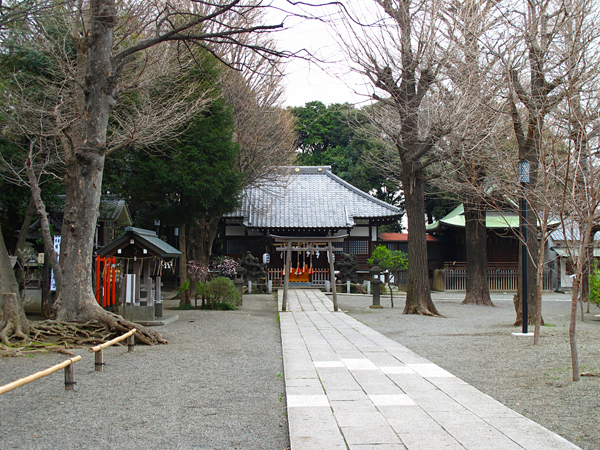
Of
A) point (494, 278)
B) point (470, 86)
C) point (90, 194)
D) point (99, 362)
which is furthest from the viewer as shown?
point (494, 278)

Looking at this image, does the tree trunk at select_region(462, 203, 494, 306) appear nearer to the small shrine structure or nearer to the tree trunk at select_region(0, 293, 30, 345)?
the small shrine structure

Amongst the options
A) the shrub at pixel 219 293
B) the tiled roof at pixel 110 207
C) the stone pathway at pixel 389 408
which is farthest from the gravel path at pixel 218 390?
the tiled roof at pixel 110 207

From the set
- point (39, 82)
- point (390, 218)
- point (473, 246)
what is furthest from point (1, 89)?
point (390, 218)

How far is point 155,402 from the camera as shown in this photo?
476 centimetres

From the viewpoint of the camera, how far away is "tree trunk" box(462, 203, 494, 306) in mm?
17078

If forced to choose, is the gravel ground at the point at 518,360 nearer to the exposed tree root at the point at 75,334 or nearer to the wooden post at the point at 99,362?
the wooden post at the point at 99,362

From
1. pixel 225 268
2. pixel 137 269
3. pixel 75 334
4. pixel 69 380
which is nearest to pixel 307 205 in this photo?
pixel 225 268

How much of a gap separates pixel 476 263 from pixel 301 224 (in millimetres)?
8966

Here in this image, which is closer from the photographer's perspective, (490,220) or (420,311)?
(420,311)

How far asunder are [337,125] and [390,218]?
40.3ft

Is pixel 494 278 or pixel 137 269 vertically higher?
pixel 137 269

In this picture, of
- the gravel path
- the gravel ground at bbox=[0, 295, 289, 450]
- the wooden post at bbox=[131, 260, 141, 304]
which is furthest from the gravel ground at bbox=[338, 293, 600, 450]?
the wooden post at bbox=[131, 260, 141, 304]

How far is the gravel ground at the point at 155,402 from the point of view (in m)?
3.73

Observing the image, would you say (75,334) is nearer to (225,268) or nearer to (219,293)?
(219,293)
